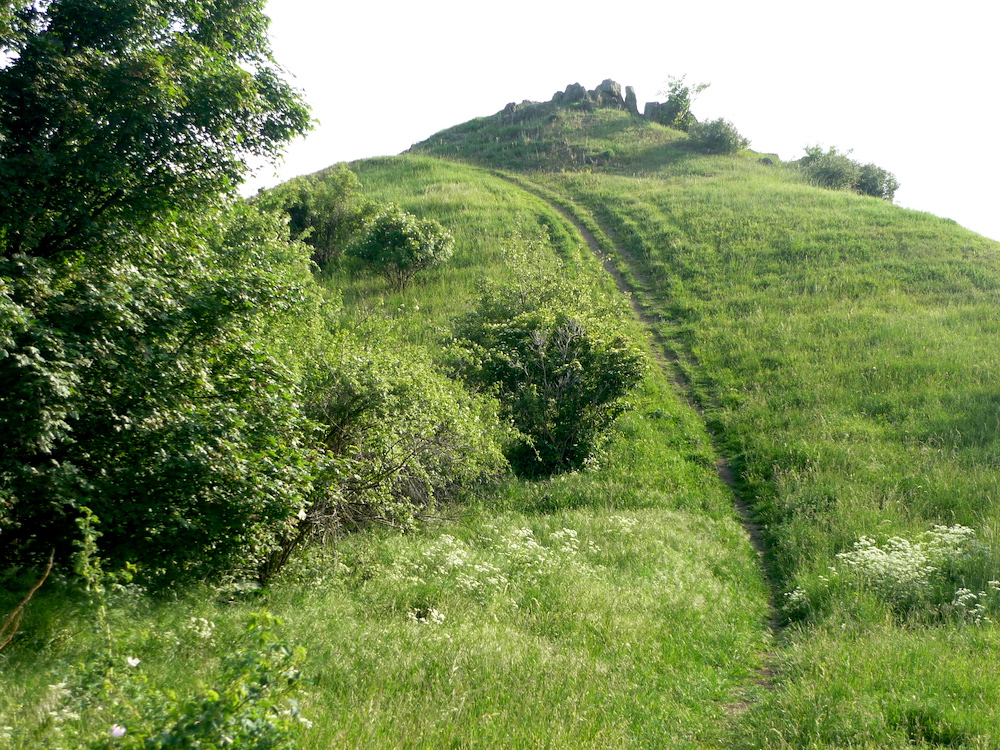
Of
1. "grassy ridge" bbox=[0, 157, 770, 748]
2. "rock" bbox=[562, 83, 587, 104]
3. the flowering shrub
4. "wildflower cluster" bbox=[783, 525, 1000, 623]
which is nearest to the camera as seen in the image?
the flowering shrub

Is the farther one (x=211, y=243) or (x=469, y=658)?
(x=211, y=243)

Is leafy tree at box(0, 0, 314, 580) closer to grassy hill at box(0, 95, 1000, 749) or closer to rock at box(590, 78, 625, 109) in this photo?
grassy hill at box(0, 95, 1000, 749)

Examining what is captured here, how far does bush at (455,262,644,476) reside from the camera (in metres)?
15.5

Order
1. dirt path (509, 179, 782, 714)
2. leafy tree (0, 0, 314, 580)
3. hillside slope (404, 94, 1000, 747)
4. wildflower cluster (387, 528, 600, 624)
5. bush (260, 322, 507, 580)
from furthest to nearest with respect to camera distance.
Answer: bush (260, 322, 507, 580) < dirt path (509, 179, 782, 714) < wildflower cluster (387, 528, 600, 624) < hillside slope (404, 94, 1000, 747) < leafy tree (0, 0, 314, 580)

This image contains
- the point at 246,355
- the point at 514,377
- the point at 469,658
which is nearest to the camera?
the point at 469,658

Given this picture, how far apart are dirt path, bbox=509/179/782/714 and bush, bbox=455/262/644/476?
308 cm

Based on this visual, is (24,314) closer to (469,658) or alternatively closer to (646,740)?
(469,658)

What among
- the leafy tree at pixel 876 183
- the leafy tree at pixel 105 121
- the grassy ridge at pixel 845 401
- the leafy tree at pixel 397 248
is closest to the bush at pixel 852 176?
the leafy tree at pixel 876 183

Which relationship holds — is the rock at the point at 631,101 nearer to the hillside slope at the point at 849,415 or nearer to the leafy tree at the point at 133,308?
the hillside slope at the point at 849,415

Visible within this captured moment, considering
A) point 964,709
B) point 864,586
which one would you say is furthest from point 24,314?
point 864,586

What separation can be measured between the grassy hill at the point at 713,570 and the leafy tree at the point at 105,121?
3960 millimetres

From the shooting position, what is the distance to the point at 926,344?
1988 cm

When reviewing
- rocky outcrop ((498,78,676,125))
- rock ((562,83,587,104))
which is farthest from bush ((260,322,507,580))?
rock ((562,83,587,104))

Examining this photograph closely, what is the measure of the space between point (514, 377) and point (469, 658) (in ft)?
32.3
